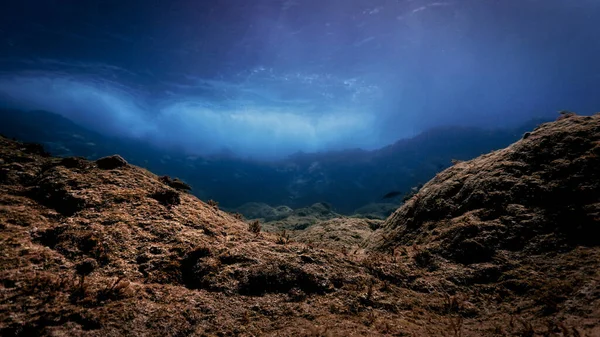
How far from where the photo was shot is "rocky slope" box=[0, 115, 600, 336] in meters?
4.02

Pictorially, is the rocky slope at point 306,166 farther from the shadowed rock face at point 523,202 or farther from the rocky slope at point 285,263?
the rocky slope at point 285,263

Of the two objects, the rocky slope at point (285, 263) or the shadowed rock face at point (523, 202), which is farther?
the shadowed rock face at point (523, 202)

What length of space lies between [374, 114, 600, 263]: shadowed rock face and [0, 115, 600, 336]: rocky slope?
4 cm

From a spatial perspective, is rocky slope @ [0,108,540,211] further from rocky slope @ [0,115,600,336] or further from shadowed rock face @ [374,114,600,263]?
rocky slope @ [0,115,600,336]

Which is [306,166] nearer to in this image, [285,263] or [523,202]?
[523,202]

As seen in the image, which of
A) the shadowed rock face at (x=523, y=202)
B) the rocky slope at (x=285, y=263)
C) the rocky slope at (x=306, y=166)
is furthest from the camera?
the rocky slope at (x=306, y=166)

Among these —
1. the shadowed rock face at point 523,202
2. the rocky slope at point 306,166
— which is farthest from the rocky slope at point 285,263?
the rocky slope at point 306,166

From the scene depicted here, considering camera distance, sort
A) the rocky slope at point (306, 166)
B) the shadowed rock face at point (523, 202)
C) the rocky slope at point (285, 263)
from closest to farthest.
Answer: the rocky slope at point (285, 263)
the shadowed rock face at point (523, 202)
the rocky slope at point (306, 166)

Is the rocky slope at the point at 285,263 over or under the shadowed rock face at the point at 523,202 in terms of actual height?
under

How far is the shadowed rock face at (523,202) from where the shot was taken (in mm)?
5969

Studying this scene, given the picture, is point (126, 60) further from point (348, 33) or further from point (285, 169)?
point (285, 169)

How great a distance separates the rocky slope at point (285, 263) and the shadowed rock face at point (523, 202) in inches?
1.6

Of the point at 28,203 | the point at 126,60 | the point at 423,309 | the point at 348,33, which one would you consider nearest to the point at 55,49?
the point at 126,60

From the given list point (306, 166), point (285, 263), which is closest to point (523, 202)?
point (285, 263)
